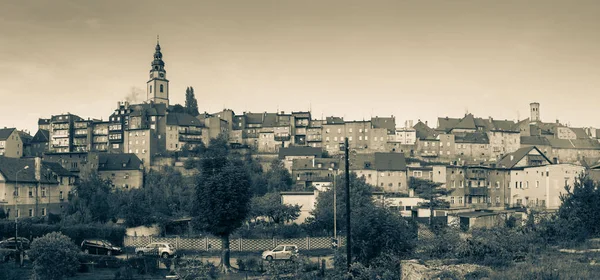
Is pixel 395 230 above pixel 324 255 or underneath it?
above

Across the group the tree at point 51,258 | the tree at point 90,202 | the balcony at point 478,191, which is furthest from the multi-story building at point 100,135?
the tree at point 51,258

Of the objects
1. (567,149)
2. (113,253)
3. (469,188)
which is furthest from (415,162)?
(113,253)

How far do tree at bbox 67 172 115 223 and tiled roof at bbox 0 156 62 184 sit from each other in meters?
3.82

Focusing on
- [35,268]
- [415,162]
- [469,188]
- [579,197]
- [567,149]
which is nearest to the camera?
[35,268]

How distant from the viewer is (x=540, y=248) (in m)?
25.9

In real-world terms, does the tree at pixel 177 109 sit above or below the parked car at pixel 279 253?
above

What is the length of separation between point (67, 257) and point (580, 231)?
26.9 metres

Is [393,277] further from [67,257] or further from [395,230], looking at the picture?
[67,257]

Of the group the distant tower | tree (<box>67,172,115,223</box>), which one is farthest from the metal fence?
the distant tower

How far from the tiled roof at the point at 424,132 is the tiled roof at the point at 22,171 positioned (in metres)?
67.3

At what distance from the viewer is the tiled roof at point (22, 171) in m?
55.4

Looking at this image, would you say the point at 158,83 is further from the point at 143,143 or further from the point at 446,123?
the point at 446,123

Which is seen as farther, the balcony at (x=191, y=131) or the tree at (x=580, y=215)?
the balcony at (x=191, y=131)

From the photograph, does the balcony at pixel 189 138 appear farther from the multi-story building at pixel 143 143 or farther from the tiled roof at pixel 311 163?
the tiled roof at pixel 311 163
